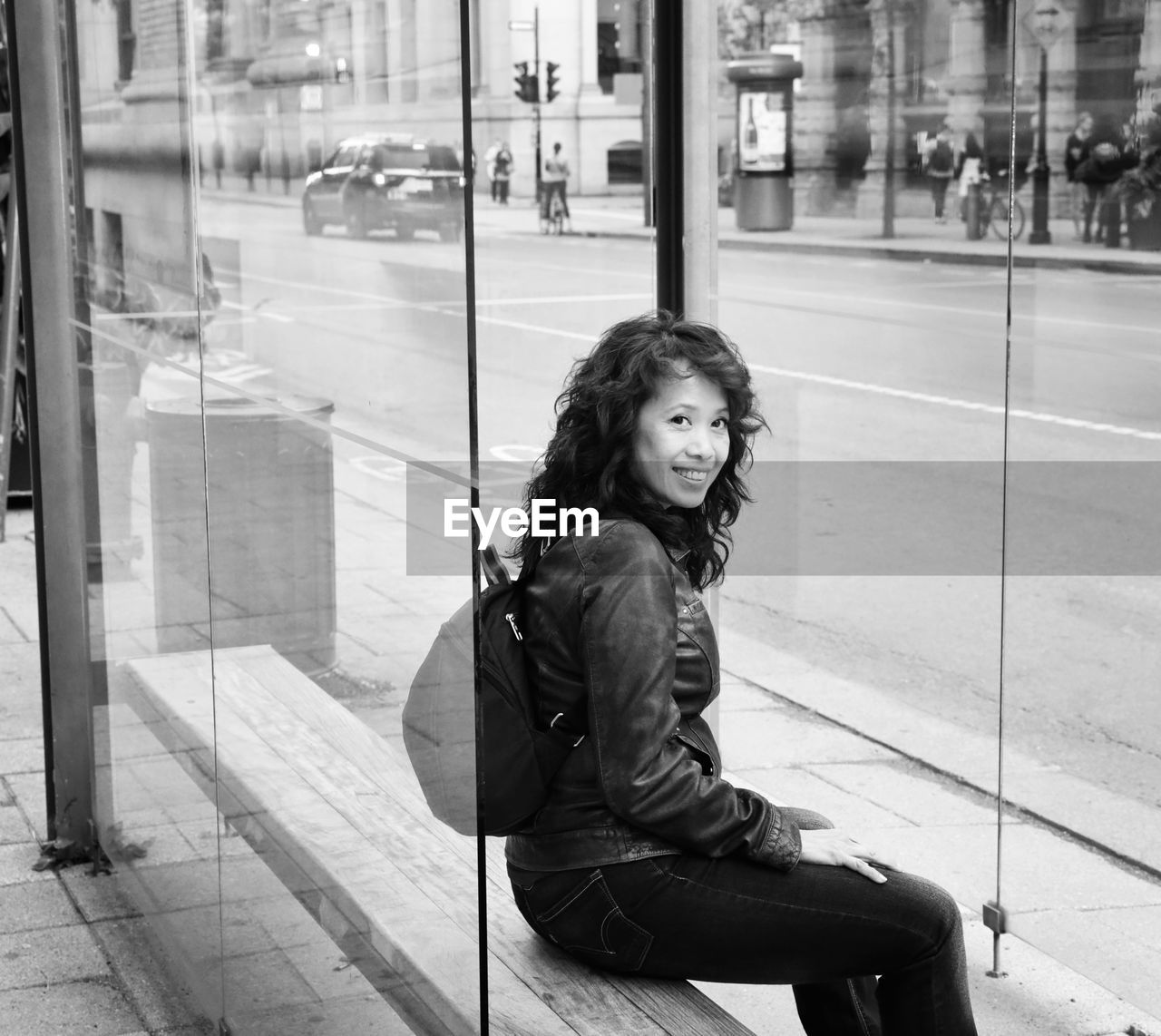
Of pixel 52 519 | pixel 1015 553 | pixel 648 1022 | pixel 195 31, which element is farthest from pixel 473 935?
pixel 1015 553

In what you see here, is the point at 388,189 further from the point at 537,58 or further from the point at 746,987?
the point at 537,58

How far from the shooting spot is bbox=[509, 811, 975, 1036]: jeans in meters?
2.08

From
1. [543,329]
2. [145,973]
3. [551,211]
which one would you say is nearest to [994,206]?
[145,973]

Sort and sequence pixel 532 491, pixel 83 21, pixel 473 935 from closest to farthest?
pixel 473 935
pixel 532 491
pixel 83 21

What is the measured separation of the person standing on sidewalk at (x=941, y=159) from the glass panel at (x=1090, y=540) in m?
0.62

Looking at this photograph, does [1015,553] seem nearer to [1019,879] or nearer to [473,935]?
[1019,879]

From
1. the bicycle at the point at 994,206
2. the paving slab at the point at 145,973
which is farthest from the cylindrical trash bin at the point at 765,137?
the paving slab at the point at 145,973

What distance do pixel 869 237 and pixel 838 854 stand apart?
17.6 ft

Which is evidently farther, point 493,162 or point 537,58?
point 493,162

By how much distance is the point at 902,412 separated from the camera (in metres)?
8.03

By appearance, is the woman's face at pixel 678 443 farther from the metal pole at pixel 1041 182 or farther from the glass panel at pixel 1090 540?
the metal pole at pixel 1041 182

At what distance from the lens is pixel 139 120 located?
3365mm

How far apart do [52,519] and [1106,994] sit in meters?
2.45

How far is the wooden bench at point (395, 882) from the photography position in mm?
1919
